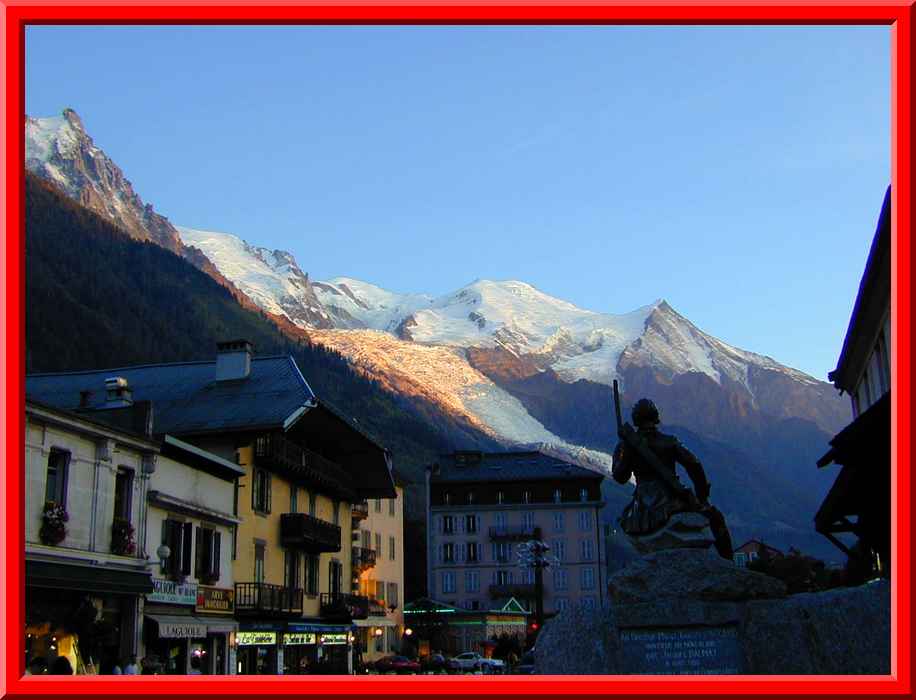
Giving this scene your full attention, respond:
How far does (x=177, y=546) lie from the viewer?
32.0m

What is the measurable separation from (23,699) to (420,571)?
90436 mm

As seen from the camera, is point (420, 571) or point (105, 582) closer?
point (105, 582)

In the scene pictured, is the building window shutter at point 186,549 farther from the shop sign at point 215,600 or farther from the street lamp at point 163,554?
the street lamp at point 163,554

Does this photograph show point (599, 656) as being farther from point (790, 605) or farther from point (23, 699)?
point (23, 699)

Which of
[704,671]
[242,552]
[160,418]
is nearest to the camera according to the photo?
[704,671]

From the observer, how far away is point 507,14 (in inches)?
300

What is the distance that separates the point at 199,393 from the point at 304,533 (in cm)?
720

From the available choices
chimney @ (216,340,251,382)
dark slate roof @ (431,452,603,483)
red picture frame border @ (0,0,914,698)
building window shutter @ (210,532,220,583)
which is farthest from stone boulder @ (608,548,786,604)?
dark slate roof @ (431,452,603,483)

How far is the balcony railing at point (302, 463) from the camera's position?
39188 millimetres

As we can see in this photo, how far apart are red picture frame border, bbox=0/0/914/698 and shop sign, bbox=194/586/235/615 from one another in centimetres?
2744

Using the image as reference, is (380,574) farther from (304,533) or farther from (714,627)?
(714,627)

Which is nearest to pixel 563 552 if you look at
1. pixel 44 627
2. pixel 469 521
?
pixel 469 521

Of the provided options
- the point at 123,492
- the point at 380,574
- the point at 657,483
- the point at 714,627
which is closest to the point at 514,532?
the point at 380,574

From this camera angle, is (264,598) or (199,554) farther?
(264,598)
